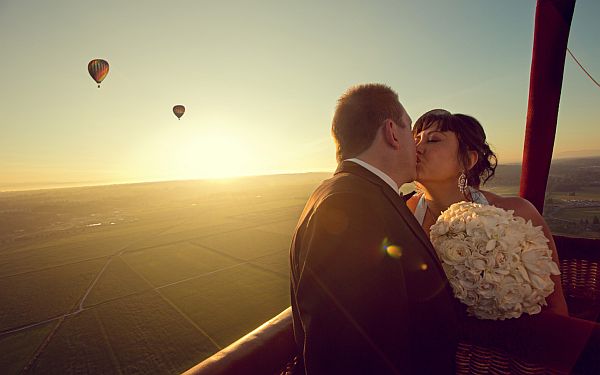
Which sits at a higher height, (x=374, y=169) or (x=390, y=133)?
(x=390, y=133)

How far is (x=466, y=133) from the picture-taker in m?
3.97

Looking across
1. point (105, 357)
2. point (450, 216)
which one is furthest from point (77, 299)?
point (450, 216)

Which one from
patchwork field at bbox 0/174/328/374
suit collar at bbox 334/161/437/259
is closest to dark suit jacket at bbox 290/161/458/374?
suit collar at bbox 334/161/437/259

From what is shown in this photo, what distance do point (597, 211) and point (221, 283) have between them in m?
70.9

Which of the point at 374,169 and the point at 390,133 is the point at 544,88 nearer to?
the point at 390,133

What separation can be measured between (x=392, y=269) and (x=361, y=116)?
1.33m

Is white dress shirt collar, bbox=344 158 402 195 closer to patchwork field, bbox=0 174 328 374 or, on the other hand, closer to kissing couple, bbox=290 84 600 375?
kissing couple, bbox=290 84 600 375

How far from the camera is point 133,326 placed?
31.6 metres

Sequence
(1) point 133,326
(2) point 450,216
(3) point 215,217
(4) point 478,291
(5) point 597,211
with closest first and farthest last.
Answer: (4) point 478,291
(2) point 450,216
(1) point 133,326
(5) point 597,211
(3) point 215,217

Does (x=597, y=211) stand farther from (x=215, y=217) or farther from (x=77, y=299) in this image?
(x=215, y=217)

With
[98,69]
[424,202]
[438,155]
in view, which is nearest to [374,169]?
[438,155]

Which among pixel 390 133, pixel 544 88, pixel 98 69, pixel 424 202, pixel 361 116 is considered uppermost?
pixel 98 69

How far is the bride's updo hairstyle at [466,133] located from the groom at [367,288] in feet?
7.96

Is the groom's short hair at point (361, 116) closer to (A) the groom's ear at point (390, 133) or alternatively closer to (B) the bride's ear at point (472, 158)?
(A) the groom's ear at point (390, 133)
